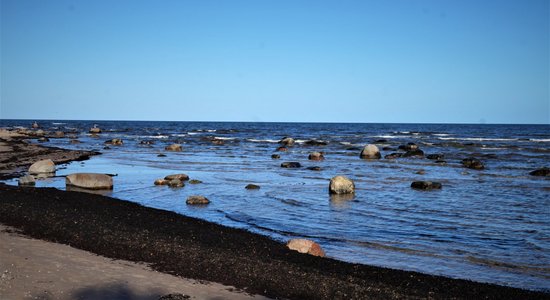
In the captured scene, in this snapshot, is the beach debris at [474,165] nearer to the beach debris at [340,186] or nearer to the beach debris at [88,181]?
the beach debris at [340,186]

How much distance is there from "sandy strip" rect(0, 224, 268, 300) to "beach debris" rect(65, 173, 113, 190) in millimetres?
10807

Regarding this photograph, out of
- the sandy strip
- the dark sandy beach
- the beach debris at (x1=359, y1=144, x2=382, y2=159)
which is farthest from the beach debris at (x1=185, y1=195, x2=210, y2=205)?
the beach debris at (x1=359, y1=144, x2=382, y2=159)

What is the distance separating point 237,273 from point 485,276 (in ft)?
16.2

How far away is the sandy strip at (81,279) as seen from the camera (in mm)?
7164

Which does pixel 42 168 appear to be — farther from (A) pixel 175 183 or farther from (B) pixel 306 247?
(B) pixel 306 247

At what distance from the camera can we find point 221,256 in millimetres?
9797

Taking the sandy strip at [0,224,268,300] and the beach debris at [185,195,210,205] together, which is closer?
the sandy strip at [0,224,268,300]

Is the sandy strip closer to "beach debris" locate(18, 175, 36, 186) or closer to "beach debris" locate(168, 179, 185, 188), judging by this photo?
"beach debris" locate(18, 175, 36, 186)

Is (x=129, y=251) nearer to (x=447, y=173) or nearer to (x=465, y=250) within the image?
(x=465, y=250)

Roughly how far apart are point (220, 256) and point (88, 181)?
40.1ft

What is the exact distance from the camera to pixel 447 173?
29.8 metres

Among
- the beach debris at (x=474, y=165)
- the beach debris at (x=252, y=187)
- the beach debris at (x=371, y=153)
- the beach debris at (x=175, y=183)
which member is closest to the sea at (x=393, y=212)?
the beach debris at (x=252, y=187)

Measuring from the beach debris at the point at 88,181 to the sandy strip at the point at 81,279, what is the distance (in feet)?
35.5

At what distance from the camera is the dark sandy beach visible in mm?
8258
